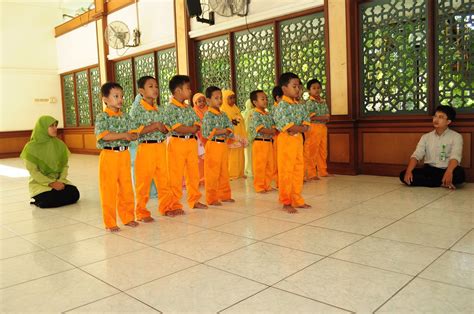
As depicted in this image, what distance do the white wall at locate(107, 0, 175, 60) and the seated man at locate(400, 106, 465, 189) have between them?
5199 millimetres

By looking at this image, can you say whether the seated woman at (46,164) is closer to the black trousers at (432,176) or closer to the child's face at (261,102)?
the child's face at (261,102)

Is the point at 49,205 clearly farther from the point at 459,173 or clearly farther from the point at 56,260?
the point at 459,173

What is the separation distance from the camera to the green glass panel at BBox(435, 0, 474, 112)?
4734 millimetres

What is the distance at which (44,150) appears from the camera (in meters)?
4.48

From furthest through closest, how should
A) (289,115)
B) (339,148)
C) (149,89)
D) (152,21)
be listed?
(152,21), (339,148), (289,115), (149,89)

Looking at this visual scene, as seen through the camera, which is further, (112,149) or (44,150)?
(44,150)

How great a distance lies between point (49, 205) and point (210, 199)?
178cm

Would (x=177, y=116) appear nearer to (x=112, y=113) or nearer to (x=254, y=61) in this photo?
(x=112, y=113)

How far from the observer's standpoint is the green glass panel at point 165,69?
27.2ft

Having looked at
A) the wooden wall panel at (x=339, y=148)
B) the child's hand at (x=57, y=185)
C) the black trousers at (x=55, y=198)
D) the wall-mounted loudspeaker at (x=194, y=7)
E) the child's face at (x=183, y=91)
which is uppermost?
the wall-mounted loudspeaker at (x=194, y=7)

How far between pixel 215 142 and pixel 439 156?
2518 millimetres

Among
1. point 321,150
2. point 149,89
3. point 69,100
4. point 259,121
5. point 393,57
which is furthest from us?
point 69,100

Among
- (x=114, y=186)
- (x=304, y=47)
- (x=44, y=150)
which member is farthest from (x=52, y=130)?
(x=304, y=47)

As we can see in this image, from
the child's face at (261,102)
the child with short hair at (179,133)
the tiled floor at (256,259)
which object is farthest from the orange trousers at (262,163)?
the child with short hair at (179,133)
